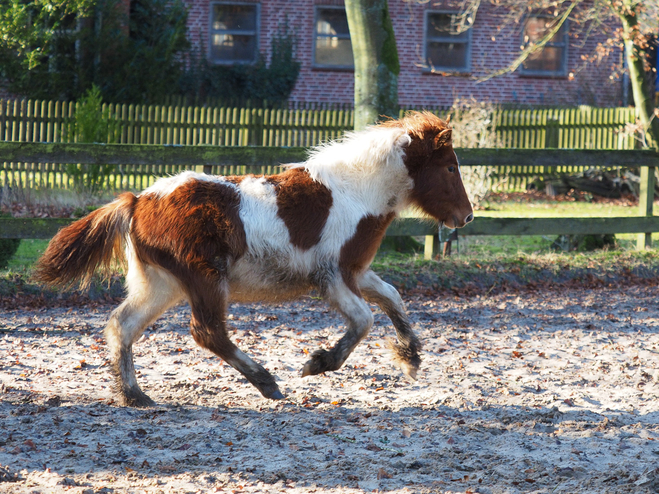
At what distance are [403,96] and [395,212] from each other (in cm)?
1635

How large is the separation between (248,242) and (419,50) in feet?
57.2

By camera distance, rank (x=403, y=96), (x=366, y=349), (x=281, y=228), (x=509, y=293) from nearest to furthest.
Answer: (x=281, y=228) → (x=366, y=349) → (x=509, y=293) → (x=403, y=96)

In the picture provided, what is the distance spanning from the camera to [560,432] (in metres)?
3.98

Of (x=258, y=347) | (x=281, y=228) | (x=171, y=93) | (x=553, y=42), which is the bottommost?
(x=258, y=347)

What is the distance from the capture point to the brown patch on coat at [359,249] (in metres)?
4.40

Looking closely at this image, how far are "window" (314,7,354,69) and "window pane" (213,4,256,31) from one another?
A: 182 centimetres

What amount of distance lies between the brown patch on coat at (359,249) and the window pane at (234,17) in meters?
17.0

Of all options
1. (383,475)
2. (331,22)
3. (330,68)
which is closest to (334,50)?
(330,68)

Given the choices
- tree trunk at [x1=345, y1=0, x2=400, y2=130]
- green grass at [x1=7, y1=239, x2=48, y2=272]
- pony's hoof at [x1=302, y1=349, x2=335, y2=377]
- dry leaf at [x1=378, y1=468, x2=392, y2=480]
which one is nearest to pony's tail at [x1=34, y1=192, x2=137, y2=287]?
pony's hoof at [x1=302, y1=349, x2=335, y2=377]

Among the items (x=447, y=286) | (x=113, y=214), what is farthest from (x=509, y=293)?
(x=113, y=214)

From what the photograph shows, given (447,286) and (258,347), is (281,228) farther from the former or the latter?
(447,286)

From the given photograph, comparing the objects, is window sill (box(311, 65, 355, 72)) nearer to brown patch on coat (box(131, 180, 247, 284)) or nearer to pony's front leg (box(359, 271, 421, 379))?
pony's front leg (box(359, 271, 421, 379))

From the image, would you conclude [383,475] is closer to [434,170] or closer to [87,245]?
[434,170]

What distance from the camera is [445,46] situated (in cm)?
2089
